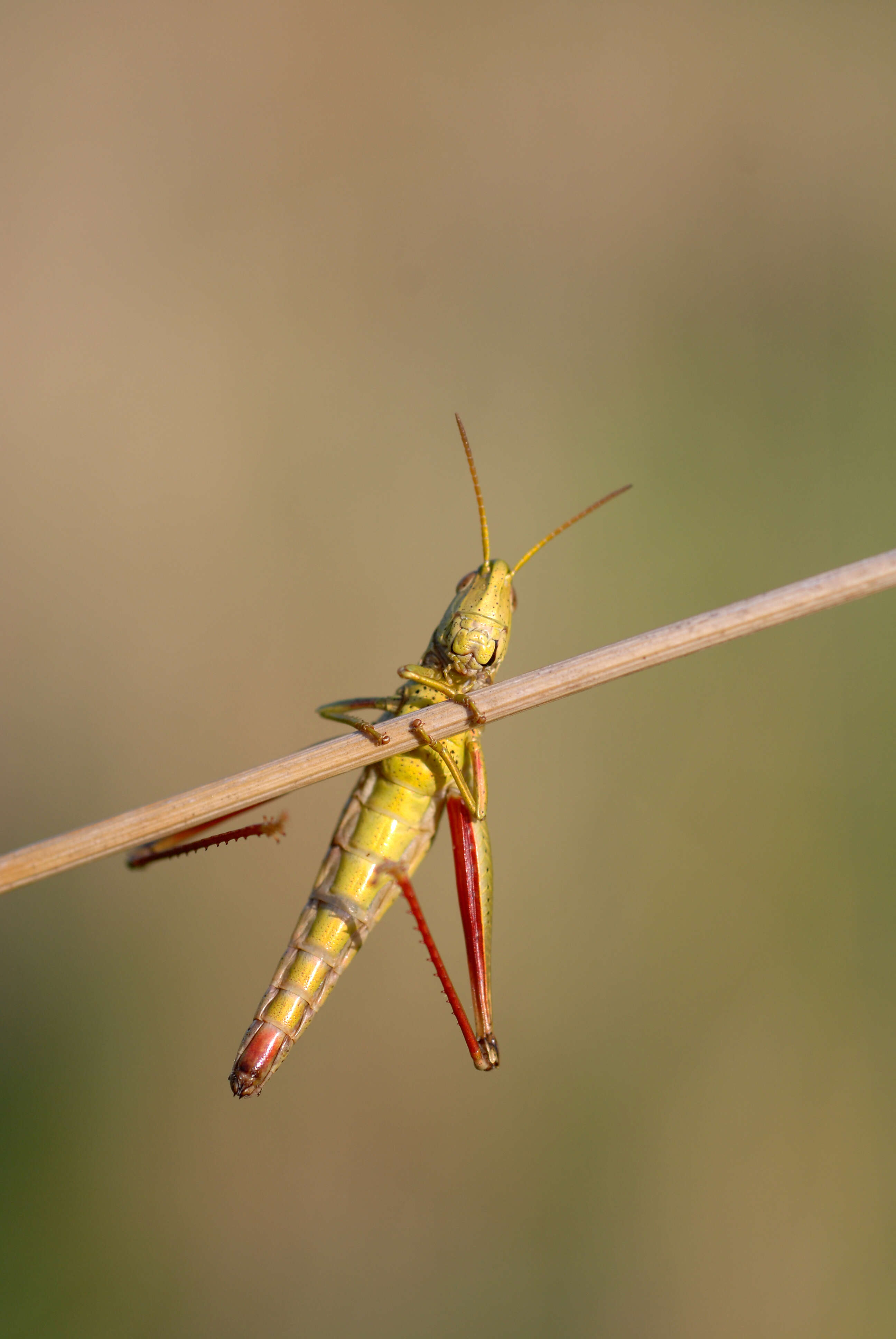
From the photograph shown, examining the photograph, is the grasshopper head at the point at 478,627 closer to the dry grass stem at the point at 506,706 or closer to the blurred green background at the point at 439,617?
the dry grass stem at the point at 506,706

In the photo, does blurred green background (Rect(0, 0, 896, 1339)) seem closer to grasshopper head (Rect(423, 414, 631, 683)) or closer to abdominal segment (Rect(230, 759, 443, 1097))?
abdominal segment (Rect(230, 759, 443, 1097))

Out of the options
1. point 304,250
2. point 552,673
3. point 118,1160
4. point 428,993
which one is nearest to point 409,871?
point 552,673

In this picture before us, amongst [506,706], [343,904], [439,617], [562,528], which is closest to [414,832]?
[343,904]

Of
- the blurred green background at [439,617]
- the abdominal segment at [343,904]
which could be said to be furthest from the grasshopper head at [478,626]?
the blurred green background at [439,617]

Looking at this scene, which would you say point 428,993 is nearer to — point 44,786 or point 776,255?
point 44,786

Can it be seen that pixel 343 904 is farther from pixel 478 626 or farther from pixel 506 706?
pixel 478 626

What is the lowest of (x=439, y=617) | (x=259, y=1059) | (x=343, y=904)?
(x=259, y=1059)

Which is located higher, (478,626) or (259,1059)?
(478,626)
